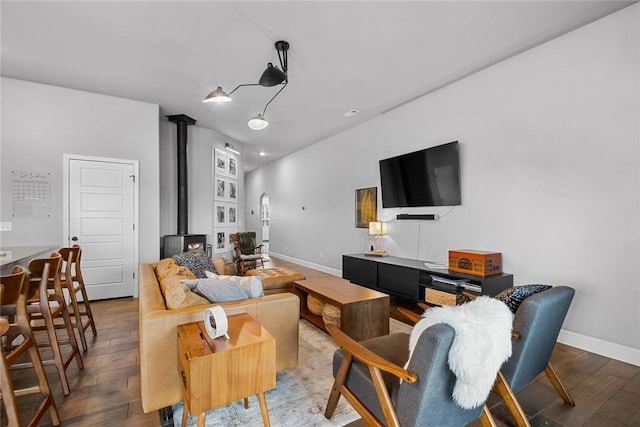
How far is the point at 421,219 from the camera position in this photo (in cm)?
441

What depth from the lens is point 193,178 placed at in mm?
6082

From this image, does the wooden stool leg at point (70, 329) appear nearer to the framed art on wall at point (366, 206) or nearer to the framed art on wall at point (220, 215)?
the framed art on wall at point (220, 215)

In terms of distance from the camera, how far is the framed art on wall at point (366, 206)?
5.36 meters

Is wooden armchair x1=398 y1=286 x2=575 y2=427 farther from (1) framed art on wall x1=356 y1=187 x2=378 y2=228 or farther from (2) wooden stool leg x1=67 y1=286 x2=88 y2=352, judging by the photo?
(1) framed art on wall x1=356 y1=187 x2=378 y2=228

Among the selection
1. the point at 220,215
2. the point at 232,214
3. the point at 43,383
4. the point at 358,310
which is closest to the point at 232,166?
the point at 232,214

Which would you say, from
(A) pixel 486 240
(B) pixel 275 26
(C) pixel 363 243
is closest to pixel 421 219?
(A) pixel 486 240

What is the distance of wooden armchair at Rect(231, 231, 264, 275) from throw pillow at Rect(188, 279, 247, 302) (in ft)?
12.6

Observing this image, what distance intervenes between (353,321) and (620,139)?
286 centimetres

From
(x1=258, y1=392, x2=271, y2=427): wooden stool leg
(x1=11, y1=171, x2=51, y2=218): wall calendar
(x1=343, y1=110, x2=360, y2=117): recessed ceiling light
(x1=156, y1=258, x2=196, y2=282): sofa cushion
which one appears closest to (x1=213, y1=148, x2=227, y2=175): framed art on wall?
(x1=11, y1=171, x2=51, y2=218): wall calendar

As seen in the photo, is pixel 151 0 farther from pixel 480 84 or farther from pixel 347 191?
pixel 347 191

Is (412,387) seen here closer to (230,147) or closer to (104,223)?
(104,223)

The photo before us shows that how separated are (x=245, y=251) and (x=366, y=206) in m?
2.90

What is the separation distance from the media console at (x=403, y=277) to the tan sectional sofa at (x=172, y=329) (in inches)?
82.7

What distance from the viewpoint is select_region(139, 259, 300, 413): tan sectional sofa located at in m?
1.77
